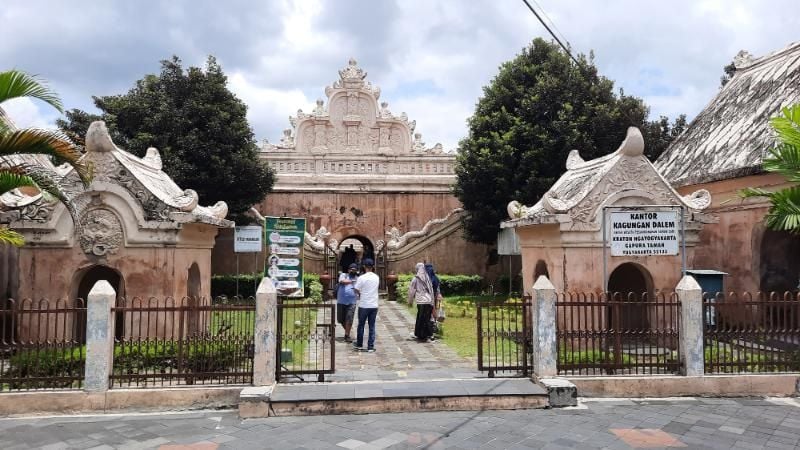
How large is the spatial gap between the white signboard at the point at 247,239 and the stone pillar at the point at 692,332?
30.3ft

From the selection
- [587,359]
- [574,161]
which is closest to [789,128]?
[587,359]

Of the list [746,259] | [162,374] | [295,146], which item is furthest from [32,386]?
[295,146]

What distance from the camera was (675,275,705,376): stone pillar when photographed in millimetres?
8109

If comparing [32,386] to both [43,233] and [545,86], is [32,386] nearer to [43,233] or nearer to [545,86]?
[43,233]

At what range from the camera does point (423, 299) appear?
11836 millimetres

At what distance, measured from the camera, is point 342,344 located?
12242 millimetres

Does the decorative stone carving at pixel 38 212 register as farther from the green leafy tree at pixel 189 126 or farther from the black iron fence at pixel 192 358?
the green leafy tree at pixel 189 126

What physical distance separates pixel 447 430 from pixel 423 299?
5.34 meters

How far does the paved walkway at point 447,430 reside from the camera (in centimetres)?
612

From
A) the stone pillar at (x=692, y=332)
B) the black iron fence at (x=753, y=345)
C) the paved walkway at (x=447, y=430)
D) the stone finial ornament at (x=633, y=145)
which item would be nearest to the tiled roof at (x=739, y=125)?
the stone finial ornament at (x=633, y=145)

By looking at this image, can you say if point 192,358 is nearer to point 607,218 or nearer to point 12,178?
point 12,178

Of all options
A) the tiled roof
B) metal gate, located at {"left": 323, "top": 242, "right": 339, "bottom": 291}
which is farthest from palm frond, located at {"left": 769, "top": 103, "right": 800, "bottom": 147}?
metal gate, located at {"left": 323, "top": 242, "right": 339, "bottom": 291}

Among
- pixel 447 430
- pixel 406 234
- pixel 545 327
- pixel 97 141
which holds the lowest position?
pixel 447 430

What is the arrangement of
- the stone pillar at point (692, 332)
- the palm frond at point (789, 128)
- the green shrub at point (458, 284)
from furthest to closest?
the green shrub at point (458, 284)
the palm frond at point (789, 128)
the stone pillar at point (692, 332)
